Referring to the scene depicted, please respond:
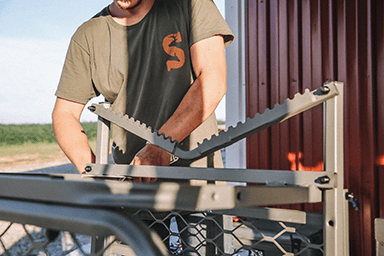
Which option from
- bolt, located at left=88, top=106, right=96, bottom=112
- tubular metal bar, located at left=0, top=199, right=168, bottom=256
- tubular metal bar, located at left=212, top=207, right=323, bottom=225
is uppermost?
bolt, located at left=88, top=106, right=96, bottom=112

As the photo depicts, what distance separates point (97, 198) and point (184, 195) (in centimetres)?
8

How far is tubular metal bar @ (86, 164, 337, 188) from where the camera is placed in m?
0.52

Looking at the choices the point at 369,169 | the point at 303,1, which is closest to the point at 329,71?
the point at 303,1

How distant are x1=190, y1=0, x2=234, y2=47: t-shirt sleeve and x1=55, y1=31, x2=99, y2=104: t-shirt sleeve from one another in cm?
55

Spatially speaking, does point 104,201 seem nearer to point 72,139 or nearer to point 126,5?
point 72,139

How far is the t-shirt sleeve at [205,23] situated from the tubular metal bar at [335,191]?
0.64 metres

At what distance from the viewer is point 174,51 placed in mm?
1153

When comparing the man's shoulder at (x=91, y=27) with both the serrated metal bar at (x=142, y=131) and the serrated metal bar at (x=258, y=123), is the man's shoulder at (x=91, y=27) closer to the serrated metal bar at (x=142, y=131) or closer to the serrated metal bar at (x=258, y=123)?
the serrated metal bar at (x=142, y=131)

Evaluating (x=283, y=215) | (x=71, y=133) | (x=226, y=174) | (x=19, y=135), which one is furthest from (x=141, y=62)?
(x=19, y=135)

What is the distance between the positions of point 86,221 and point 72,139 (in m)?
1.01

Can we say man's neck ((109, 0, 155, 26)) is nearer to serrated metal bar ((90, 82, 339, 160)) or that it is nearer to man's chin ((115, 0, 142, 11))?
man's chin ((115, 0, 142, 11))

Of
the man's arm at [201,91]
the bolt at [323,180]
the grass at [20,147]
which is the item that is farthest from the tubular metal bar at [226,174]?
the grass at [20,147]

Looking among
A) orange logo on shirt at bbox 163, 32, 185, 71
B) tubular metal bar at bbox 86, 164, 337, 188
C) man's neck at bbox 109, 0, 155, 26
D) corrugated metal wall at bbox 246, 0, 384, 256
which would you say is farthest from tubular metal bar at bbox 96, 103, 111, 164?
corrugated metal wall at bbox 246, 0, 384, 256

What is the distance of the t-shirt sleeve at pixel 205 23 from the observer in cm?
106
